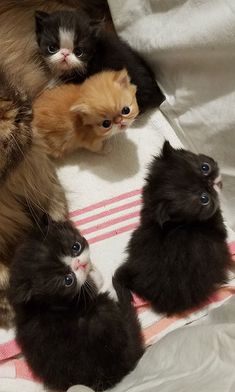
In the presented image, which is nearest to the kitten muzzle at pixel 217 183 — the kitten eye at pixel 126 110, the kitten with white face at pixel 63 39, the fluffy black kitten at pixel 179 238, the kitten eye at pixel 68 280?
Answer: the fluffy black kitten at pixel 179 238

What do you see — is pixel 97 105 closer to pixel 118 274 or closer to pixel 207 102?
pixel 207 102

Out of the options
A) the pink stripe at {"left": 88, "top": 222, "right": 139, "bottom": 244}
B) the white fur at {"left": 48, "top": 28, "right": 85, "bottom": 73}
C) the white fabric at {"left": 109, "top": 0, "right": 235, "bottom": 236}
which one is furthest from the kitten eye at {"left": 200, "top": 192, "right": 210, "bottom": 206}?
the white fur at {"left": 48, "top": 28, "right": 85, "bottom": 73}

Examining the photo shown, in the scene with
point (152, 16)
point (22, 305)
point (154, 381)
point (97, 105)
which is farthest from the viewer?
point (152, 16)

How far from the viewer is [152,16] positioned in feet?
4.81

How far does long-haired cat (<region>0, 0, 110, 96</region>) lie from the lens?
4.59ft

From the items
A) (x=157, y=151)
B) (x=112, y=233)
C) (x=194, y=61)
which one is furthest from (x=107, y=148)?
(x=194, y=61)

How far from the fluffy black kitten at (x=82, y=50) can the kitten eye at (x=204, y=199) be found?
18.2 inches

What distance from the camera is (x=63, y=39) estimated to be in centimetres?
142

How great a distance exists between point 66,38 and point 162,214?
0.62m

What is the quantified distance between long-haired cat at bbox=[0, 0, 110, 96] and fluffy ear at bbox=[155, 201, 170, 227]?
52 centimetres

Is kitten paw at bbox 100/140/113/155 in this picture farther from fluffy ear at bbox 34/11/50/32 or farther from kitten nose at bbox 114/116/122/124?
fluffy ear at bbox 34/11/50/32

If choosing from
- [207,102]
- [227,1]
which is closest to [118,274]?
[207,102]

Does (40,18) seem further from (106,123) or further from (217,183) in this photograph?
(217,183)

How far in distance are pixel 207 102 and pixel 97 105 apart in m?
0.33
